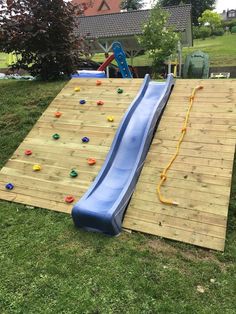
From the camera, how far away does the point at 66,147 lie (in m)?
5.91

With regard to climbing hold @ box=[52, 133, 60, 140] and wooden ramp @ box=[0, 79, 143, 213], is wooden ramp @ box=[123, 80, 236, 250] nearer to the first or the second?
wooden ramp @ box=[0, 79, 143, 213]

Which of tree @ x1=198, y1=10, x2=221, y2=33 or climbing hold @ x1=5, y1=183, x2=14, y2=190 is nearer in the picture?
climbing hold @ x1=5, y1=183, x2=14, y2=190

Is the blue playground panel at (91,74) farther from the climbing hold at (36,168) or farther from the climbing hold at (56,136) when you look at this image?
the climbing hold at (36,168)

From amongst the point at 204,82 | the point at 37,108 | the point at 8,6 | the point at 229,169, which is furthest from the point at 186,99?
the point at 8,6

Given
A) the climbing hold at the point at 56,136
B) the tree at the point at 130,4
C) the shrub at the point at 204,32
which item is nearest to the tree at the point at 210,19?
the shrub at the point at 204,32

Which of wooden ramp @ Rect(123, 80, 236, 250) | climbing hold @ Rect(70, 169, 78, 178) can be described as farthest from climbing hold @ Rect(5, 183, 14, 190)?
wooden ramp @ Rect(123, 80, 236, 250)

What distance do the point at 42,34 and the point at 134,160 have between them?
199 inches

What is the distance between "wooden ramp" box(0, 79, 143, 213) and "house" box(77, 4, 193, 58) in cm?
1254

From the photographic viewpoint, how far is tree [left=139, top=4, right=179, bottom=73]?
1653 centimetres

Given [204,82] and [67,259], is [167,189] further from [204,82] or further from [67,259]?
[204,82]

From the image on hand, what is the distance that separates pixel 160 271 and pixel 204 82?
420 cm

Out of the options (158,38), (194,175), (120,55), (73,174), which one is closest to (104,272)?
(194,175)

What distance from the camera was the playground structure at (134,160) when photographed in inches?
168

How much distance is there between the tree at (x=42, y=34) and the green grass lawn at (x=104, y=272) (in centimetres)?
543
